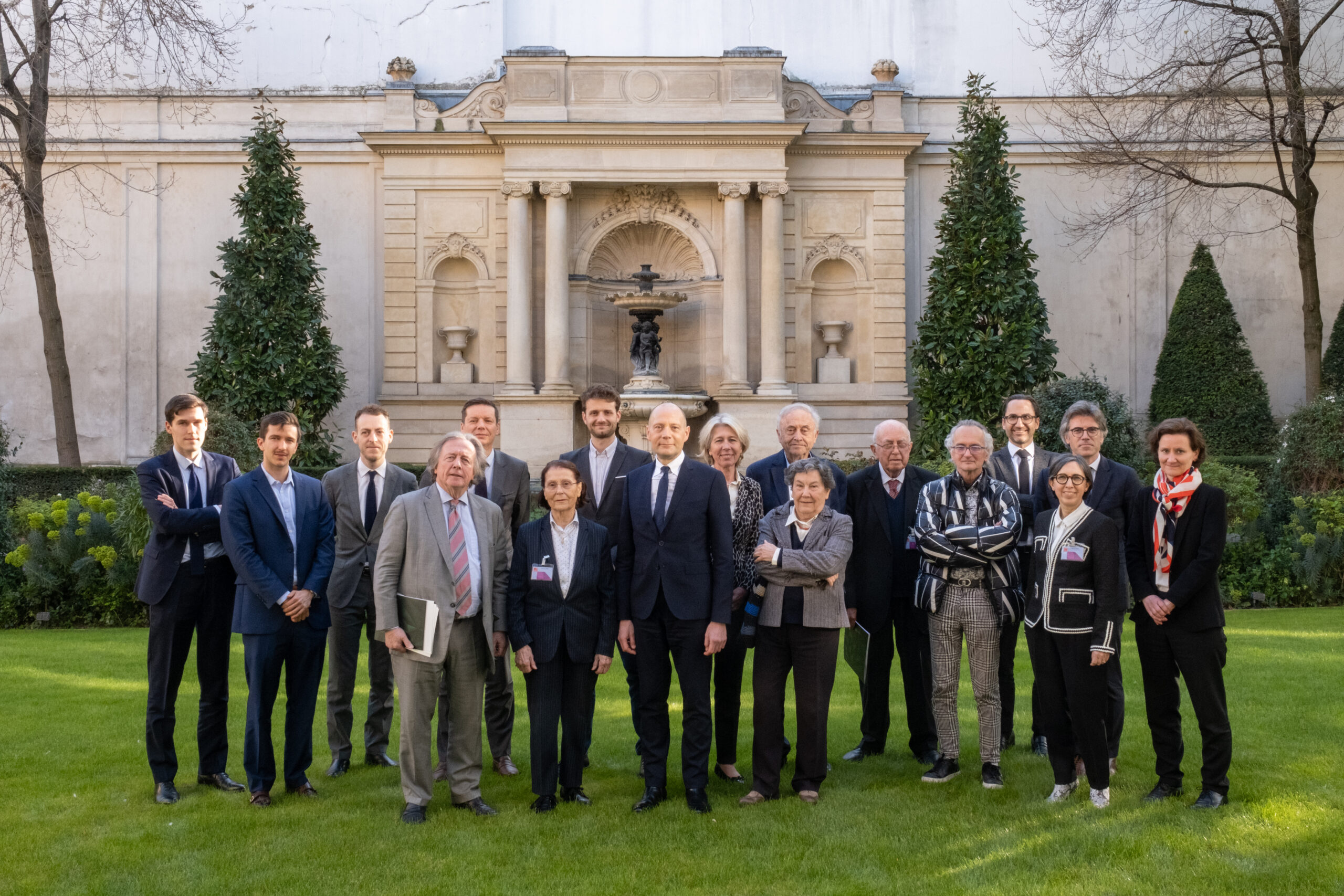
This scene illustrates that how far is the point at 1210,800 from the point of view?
530cm

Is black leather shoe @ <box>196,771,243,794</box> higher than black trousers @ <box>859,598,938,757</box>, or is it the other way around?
black trousers @ <box>859,598,938,757</box>

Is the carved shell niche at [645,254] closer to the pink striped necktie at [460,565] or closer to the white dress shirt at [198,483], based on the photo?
the white dress shirt at [198,483]

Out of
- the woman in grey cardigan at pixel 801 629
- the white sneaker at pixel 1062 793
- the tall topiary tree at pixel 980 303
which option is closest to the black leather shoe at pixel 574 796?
the woman in grey cardigan at pixel 801 629

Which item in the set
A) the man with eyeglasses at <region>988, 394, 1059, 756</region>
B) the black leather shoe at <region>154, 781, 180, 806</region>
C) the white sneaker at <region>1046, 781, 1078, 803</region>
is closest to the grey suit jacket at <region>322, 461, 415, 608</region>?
the black leather shoe at <region>154, 781, 180, 806</region>

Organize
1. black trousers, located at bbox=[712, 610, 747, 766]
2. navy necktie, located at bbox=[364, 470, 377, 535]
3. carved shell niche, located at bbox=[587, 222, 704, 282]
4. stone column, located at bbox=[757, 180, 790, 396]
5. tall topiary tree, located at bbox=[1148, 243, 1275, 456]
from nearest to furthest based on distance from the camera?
black trousers, located at bbox=[712, 610, 747, 766], navy necktie, located at bbox=[364, 470, 377, 535], tall topiary tree, located at bbox=[1148, 243, 1275, 456], stone column, located at bbox=[757, 180, 790, 396], carved shell niche, located at bbox=[587, 222, 704, 282]

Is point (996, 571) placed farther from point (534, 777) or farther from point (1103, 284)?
point (1103, 284)

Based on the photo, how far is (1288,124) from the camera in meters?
16.3

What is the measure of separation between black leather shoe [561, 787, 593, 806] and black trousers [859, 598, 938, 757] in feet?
5.82

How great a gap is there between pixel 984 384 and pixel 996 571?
1089 centimetres

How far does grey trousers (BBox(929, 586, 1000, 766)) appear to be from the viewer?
575cm

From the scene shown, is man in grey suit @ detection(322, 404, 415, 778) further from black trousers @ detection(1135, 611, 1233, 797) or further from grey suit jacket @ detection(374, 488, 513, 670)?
black trousers @ detection(1135, 611, 1233, 797)

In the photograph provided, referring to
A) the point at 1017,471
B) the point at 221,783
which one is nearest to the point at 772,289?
the point at 1017,471

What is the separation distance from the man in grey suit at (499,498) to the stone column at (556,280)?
36.2 ft

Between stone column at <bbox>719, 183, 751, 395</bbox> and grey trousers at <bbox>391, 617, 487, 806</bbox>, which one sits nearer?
grey trousers at <bbox>391, 617, 487, 806</bbox>
